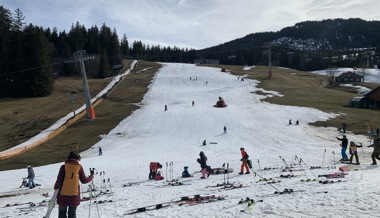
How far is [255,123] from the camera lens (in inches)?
1826

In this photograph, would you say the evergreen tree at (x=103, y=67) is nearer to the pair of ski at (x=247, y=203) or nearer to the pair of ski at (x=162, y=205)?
the pair of ski at (x=162, y=205)

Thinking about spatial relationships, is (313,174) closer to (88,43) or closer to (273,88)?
(273,88)

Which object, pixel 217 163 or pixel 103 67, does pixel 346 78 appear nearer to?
pixel 103 67

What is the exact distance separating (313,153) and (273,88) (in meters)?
52.3

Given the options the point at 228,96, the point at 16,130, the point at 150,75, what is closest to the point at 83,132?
the point at 16,130

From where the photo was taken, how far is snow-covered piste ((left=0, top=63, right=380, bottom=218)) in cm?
1136

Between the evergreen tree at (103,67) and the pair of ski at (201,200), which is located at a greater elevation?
the evergreen tree at (103,67)

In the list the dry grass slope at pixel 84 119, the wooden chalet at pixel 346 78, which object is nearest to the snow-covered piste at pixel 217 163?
the dry grass slope at pixel 84 119

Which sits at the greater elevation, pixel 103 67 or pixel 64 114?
pixel 103 67

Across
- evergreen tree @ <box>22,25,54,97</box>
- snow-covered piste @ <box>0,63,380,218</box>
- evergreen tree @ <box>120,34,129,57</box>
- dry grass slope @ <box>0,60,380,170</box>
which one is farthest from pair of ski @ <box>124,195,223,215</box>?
evergreen tree @ <box>120,34,129,57</box>

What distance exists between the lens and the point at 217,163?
2750 cm

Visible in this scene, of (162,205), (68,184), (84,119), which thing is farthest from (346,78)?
(68,184)

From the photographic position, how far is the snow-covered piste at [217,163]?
37.3ft

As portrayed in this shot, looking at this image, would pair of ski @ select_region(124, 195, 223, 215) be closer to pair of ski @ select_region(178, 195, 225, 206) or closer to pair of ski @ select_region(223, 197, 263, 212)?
pair of ski @ select_region(178, 195, 225, 206)
